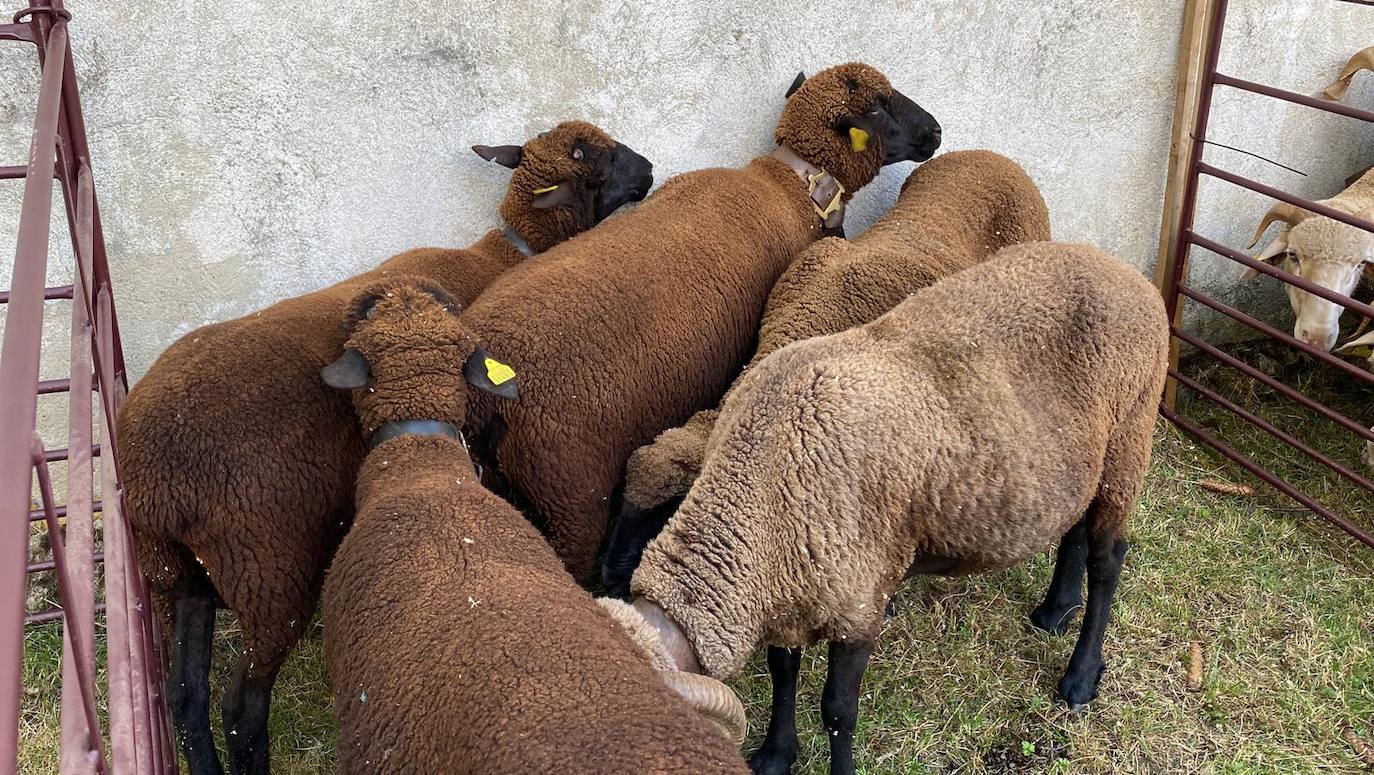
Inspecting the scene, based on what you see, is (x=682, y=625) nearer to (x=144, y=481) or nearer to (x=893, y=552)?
(x=893, y=552)

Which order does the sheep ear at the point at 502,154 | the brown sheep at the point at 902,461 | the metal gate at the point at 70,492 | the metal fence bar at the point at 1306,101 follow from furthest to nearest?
the metal fence bar at the point at 1306,101 < the sheep ear at the point at 502,154 < the brown sheep at the point at 902,461 < the metal gate at the point at 70,492

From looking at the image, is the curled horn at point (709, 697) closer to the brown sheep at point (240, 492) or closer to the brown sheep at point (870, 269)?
the brown sheep at point (870, 269)

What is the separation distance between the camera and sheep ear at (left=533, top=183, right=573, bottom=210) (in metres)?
3.82

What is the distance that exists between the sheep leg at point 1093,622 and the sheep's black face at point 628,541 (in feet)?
4.44

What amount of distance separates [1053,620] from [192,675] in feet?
8.95

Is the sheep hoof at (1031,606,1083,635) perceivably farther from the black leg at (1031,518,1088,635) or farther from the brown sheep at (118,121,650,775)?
the brown sheep at (118,121,650,775)

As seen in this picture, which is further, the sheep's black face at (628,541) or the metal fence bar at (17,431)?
the sheep's black face at (628,541)

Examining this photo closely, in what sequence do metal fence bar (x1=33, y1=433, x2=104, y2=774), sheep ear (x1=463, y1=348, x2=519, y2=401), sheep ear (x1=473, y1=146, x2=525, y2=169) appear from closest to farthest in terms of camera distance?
metal fence bar (x1=33, y1=433, x2=104, y2=774) → sheep ear (x1=463, y1=348, x2=519, y2=401) → sheep ear (x1=473, y1=146, x2=525, y2=169)

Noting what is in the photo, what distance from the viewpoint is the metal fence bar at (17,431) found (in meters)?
0.83

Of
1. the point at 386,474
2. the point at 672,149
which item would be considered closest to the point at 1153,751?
the point at 386,474

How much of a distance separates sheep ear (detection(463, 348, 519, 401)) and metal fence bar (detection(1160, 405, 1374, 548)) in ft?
10.7

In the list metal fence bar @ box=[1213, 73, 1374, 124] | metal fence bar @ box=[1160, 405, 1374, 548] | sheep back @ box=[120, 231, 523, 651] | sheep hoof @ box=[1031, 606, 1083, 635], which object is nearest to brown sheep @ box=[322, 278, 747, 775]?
sheep back @ box=[120, 231, 523, 651]

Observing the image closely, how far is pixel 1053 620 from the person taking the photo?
356 cm

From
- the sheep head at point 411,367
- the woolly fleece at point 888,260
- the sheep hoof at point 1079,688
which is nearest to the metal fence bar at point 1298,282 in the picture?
the woolly fleece at point 888,260
